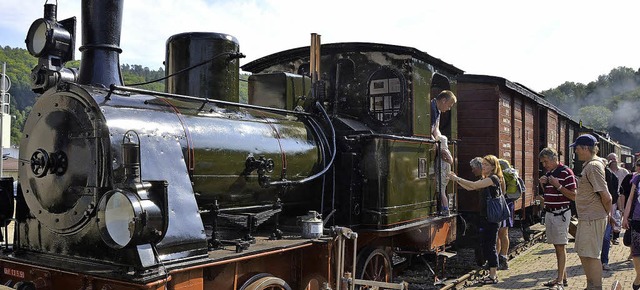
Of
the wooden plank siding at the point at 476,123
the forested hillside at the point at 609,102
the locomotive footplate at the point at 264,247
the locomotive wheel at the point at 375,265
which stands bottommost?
the locomotive wheel at the point at 375,265

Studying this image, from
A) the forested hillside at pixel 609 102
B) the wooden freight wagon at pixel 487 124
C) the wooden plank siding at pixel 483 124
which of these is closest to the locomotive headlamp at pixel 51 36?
the wooden freight wagon at pixel 487 124

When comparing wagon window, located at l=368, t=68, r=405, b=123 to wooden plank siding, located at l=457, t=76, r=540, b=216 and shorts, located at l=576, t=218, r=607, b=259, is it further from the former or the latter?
wooden plank siding, located at l=457, t=76, r=540, b=216

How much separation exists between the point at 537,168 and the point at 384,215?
7929mm

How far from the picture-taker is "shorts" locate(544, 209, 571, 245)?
6.30 metres

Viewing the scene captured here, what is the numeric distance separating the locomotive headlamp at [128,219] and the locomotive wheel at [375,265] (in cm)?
273

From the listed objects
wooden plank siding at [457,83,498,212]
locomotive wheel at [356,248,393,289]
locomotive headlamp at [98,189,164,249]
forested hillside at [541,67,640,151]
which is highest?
forested hillside at [541,67,640,151]

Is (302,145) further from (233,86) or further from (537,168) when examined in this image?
(537,168)

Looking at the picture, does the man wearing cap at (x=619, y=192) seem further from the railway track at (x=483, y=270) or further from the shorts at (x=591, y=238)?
the shorts at (x=591, y=238)

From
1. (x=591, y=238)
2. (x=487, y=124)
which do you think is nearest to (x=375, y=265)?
(x=591, y=238)

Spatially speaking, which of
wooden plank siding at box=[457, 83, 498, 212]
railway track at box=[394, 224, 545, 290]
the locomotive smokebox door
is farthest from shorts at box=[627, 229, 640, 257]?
the locomotive smokebox door

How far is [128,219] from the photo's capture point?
304 centimetres

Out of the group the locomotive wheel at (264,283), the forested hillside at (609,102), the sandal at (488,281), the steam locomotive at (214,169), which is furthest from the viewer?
the forested hillside at (609,102)

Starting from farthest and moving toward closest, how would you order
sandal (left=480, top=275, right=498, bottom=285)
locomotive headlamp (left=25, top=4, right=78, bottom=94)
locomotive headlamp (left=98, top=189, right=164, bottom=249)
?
sandal (left=480, top=275, right=498, bottom=285) → locomotive headlamp (left=25, top=4, right=78, bottom=94) → locomotive headlamp (left=98, top=189, right=164, bottom=249)

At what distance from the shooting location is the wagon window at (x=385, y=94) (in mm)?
5999
